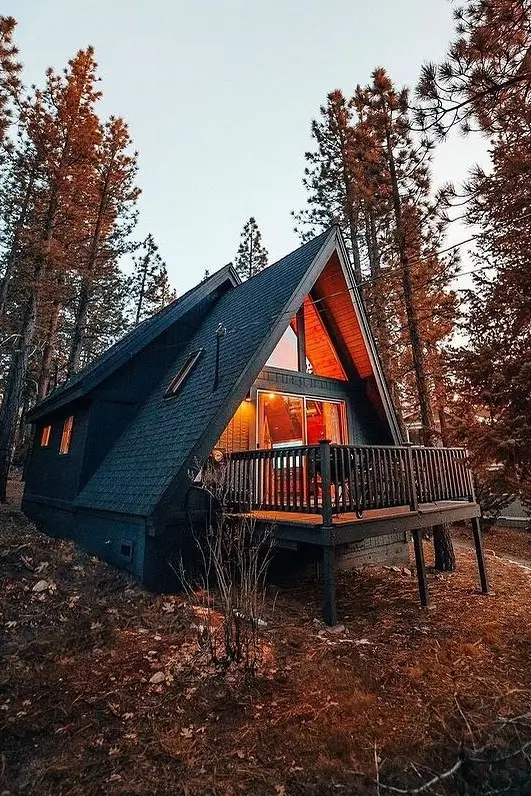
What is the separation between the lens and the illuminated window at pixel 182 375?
8.71 meters

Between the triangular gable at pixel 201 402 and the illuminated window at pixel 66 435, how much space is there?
2087 mm

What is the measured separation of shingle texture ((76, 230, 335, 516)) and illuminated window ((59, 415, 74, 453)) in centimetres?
203

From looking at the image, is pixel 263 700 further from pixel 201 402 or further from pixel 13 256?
pixel 13 256

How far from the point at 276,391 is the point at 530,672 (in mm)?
6164

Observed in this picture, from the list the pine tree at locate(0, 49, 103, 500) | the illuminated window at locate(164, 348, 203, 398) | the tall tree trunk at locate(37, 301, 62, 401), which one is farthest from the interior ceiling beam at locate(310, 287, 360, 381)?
the tall tree trunk at locate(37, 301, 62, 401)

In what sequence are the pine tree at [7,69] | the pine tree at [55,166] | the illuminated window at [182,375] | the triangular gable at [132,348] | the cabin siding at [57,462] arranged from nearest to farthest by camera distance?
the illuminated window at [182,375]
the triangular gable at [132,348]
the cabin siding at [57,462]
the pine tree at [7,69]
the pine tree at [55,166]

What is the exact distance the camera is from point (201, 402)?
24.1 feet

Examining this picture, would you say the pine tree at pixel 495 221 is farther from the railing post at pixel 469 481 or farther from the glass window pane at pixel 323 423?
the glass window pane at pixel 323 423

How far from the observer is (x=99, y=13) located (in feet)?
39.8

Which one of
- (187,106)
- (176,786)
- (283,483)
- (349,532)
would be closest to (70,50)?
(187,106)

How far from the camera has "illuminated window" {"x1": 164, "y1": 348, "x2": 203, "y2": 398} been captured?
8711 mm

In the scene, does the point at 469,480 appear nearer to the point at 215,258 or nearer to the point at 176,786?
the point at 176,786

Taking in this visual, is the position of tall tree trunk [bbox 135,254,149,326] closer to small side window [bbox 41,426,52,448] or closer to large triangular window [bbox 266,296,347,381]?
small side window [bbox 41,426,52,448]

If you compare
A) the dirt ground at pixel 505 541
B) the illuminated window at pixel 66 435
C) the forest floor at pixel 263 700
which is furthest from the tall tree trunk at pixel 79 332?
the dirt ground at pixel 505 541
